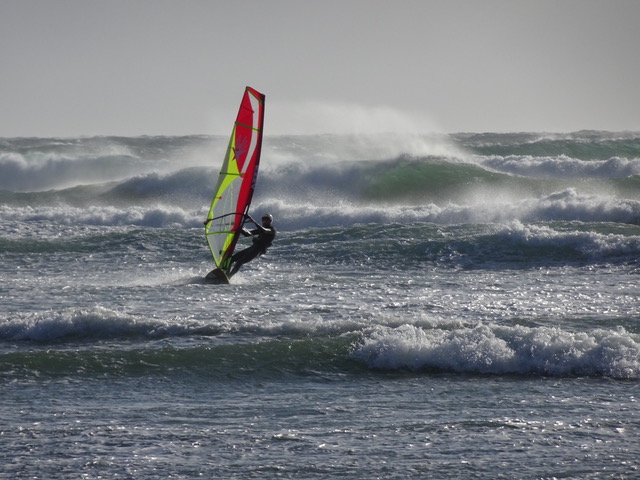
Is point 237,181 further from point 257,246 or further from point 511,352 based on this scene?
point 511,352

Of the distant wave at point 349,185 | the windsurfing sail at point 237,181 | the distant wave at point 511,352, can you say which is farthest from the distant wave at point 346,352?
the distant wave at point 349,185

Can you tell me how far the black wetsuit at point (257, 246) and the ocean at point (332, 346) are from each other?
0.86 feet

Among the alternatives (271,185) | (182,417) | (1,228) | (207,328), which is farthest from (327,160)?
(182,417)

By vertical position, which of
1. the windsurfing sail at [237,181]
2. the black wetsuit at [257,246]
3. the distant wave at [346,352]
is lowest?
the distant wave at [346,352]

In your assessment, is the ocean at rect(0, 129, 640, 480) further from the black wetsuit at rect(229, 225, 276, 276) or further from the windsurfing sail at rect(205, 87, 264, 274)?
the windsurfing sail at rect(205, 87, 264, 274)

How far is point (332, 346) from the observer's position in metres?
9.12

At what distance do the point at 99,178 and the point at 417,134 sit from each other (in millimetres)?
11043

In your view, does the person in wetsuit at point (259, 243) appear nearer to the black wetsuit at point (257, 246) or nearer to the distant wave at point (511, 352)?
the black wetsuit at point (257, 246)

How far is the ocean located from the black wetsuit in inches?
10.4

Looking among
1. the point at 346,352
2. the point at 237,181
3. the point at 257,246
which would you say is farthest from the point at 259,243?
the point at 346,352

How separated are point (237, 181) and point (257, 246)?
99 centimetres

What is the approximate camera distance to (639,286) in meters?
13.0

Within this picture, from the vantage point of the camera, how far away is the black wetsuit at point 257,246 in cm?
1340

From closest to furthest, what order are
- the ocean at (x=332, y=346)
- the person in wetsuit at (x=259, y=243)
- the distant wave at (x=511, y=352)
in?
the ocean at (x=332, y=346) < the distant wave at (x=511, y=352) < the person in wetsuit at (x=259, y=243)
